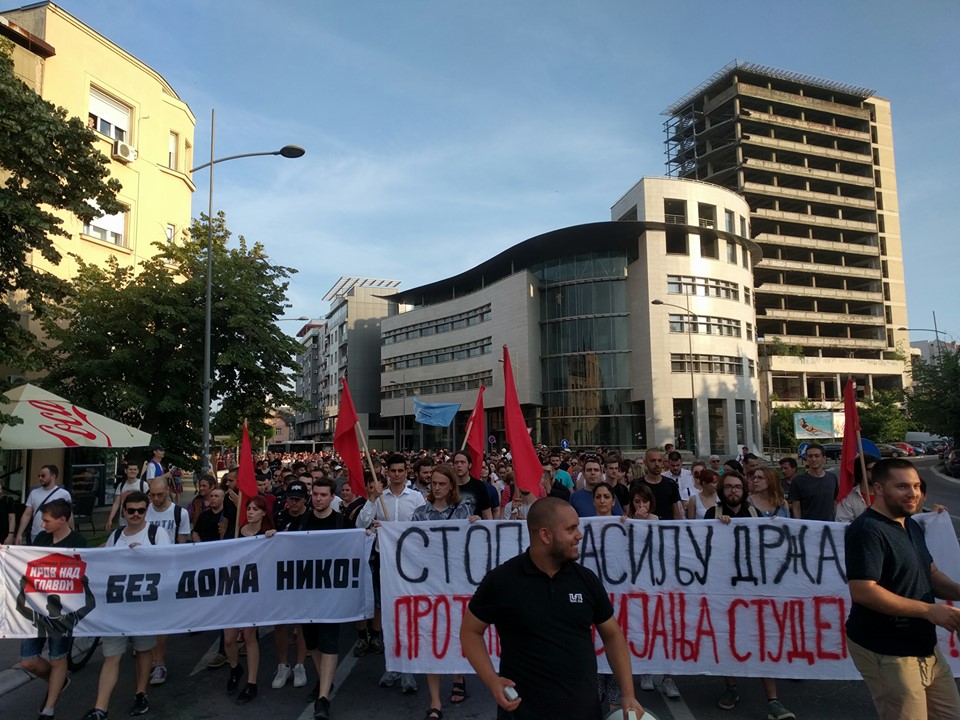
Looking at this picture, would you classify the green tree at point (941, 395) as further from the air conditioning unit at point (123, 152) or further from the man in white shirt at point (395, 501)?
the air conditioning unit at point (123, 152)

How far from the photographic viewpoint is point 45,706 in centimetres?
514

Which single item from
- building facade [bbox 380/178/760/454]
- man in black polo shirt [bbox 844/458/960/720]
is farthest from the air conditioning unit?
building facade [bbox 380/178/760/454]

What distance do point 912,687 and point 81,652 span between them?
710 cm

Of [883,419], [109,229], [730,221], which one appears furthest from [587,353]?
[109,229]

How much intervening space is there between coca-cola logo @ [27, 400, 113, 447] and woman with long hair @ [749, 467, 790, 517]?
11.4m

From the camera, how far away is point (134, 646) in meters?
5.56

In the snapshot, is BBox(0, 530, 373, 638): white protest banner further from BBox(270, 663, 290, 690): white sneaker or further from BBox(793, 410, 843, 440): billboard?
BBox(793, 410, 843, 440): billboard

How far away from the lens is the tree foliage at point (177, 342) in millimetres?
16109

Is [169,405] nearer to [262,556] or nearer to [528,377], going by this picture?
[262,556]

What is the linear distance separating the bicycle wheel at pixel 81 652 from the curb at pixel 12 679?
36 cm

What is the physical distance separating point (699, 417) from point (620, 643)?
168 feet

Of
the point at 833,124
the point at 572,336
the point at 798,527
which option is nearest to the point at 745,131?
the point at 833,124

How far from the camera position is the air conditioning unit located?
19.9 meters

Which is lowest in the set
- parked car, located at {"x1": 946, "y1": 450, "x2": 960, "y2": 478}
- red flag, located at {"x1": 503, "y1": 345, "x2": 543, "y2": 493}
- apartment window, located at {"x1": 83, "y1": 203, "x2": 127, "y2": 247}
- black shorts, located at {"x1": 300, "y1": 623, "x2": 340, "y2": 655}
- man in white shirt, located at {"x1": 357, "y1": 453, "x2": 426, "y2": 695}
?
parked car, located at {"x1": 946, "y1": 450, "x2": 960, "y2": 478}
